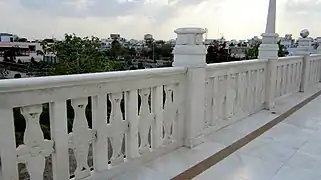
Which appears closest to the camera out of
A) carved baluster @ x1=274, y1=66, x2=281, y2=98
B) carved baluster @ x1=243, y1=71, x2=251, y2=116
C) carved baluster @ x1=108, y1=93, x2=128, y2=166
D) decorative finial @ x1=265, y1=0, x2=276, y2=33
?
carved baluster @ x1=108, y1=93, x2=128, y2=166

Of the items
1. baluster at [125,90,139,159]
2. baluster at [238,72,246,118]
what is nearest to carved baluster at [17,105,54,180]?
baluster at [125,90,139,159]

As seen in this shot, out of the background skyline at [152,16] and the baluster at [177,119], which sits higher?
the background skyline at [152,16]

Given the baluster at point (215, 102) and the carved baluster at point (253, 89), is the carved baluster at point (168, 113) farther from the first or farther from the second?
the carved baluster at point (253, 89)

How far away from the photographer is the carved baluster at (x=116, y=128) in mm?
1915

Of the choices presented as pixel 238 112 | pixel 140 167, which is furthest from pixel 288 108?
pixel 140 167

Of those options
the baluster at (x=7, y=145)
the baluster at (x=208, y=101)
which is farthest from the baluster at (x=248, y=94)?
the baluster at (x=7, y=145)

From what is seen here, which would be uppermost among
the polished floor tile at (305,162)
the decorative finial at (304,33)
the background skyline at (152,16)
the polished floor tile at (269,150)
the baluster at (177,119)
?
the background skyline at (152,16)

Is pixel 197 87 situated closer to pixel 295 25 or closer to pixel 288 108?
pixel 288 108

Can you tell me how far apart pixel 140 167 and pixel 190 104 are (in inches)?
28.0

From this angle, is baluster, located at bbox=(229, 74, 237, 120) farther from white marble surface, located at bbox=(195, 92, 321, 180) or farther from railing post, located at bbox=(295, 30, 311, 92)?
railing post, located at bbox=(295, 30, 311, 92)

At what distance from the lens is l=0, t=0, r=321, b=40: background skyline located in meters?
5.50

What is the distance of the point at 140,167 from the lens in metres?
2.23

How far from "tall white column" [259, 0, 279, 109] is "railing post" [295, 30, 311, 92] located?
197cm

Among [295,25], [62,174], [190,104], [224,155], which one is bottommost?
[224,155]
